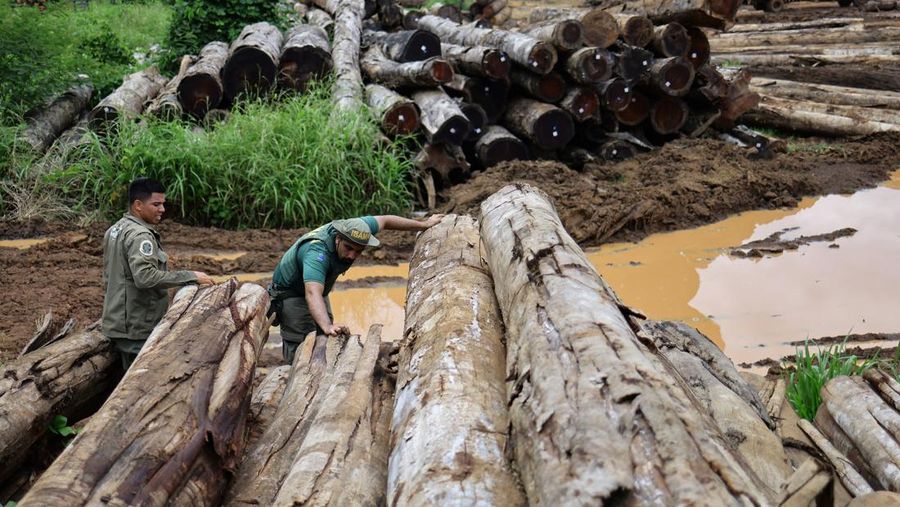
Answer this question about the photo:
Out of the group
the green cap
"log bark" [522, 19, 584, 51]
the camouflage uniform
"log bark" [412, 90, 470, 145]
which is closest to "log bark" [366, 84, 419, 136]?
"log bark" [412, 90, 470, 145]

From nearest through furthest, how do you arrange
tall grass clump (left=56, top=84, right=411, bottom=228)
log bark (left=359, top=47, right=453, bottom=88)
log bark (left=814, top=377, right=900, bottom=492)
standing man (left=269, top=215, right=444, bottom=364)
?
log bark (left=814, top=377, right=900, bottom=492) < standing man (left=269, top=215, right=444, bottom=364) < tall grass clump (left=56, top=84, right=411, bottom=228) < log bark (left=359, top=47, right=453, bottom=88)

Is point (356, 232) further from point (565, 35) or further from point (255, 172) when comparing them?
point (565, 35)

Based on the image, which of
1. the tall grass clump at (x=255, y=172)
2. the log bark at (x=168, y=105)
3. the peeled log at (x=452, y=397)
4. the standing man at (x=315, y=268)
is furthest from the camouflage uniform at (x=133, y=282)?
the log bark at (x=168, y=105)

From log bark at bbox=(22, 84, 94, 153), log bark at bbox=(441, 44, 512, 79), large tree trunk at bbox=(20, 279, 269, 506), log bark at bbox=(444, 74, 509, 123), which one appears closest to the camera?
large tree trunk at bbox=(20, 279, 269, 506)

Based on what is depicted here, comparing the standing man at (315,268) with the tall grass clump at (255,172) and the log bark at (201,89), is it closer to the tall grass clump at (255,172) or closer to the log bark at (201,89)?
the tall grass clump at (255,172)

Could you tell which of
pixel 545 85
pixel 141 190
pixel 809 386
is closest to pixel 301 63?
pixel 545 85

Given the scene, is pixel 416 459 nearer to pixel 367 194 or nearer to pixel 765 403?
pixel 765 403

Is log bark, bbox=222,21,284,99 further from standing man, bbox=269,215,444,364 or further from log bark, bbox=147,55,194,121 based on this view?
standing man, bbox=269,215,444,364

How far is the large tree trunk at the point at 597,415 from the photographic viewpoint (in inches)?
81.3

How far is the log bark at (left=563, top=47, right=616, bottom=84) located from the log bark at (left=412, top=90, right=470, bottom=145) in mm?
1642

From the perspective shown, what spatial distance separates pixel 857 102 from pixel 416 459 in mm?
12985

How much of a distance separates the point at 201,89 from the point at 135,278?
22.3ft

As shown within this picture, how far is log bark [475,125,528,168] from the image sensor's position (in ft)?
35.8

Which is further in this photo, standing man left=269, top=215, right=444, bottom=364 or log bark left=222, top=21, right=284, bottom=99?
log bark left=222, top=21, right=284, bottom=99
